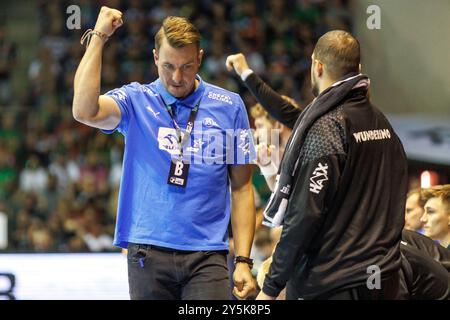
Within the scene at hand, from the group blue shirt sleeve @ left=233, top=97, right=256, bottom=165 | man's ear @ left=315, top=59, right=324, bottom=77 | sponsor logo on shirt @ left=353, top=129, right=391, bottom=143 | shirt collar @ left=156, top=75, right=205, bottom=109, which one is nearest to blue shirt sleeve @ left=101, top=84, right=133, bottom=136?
shirt collar @ left=156, top=75, right=205, bottom=109

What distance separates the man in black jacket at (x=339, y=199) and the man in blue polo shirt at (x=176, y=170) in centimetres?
33

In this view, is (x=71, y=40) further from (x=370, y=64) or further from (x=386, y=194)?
(x=386, y=194)

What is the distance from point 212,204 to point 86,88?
0.82 metres

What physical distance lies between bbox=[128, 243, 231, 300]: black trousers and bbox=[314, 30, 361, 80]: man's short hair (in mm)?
1048

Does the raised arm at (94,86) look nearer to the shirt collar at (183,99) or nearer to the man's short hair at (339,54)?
the shirt collar at (183,99)

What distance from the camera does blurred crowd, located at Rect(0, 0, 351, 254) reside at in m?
10.8

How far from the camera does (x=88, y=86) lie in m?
3.75

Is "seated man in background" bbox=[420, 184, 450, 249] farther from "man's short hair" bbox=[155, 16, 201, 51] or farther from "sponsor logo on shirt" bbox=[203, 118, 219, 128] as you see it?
"man's short hair" bbox=[155, 16, 201, 51]

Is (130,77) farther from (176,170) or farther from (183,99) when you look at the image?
(176,170)

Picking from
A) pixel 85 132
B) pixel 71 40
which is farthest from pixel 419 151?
pixel 71 40

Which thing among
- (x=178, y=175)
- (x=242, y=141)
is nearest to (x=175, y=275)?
(x=178, y=175)

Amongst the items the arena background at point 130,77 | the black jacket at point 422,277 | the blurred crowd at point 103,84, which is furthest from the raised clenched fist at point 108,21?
the blurred crowd at point 103,84

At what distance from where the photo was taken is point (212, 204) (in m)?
4.01

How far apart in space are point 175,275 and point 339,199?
84 cm
